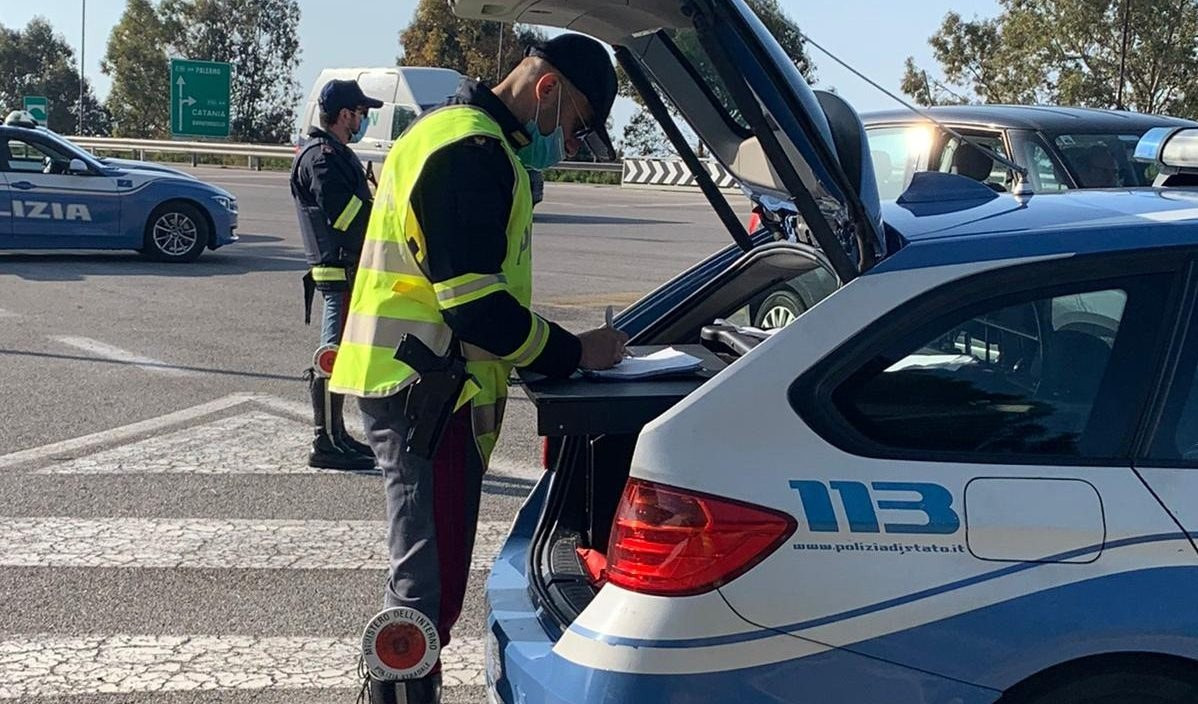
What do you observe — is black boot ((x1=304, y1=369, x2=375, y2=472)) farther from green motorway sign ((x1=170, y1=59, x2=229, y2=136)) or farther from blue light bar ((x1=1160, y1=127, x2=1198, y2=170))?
green motorway sign ((x1=170, y1=59, x2=229, y2=136))

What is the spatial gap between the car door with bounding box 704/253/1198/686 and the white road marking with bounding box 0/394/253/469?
506 cm

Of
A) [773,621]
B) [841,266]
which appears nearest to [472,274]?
[841,266]

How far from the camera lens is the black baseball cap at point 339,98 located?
20.6 feet

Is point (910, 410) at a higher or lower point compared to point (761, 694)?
higher

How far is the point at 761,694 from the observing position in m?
2.42

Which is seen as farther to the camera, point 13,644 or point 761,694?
point 13,644

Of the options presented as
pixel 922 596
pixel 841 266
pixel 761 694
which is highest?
pixel 841 266

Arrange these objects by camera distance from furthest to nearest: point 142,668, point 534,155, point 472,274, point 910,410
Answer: point 142,668 < point 534,155 < point 472,274 < point 910,410

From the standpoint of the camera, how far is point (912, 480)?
248cm

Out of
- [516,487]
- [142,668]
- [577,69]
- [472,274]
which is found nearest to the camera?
[472,274]

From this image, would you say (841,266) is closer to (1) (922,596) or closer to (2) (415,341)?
(1) (922,596)

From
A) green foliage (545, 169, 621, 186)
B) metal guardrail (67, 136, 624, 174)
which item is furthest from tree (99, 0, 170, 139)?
green foliage (545, 169, 621, 186)

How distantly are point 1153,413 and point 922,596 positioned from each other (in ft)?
1.99

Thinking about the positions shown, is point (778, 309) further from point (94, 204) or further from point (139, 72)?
point (139, 72)
